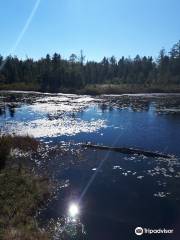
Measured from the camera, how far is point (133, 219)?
16.8m

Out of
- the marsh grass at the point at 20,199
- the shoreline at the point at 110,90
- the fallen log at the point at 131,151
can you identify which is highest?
the marsh grass at the point at 20,199

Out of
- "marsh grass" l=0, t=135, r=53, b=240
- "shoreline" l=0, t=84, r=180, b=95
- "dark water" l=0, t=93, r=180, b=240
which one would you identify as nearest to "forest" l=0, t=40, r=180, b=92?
"shoreline" l=0, t=84, r=180, b=95

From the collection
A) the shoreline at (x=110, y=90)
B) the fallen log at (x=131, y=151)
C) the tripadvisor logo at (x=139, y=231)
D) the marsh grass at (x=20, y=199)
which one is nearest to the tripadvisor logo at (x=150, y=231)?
the tripadvisor logo at (x=139, y=231)

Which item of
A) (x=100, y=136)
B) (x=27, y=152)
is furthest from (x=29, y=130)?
(x=27, y=152)

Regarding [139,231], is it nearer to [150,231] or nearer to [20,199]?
[150,231]

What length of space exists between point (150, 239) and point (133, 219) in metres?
1.93

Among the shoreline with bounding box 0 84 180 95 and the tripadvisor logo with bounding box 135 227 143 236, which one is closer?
the tripadvisor logo with bounding box 135 227 143 236

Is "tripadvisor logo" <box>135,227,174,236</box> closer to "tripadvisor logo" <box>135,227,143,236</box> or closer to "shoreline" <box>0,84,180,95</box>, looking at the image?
"tripadvisor logo" <box>135,227,143,236</box>

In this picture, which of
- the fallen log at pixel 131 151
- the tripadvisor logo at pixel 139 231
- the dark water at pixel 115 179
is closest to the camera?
the tripadvisor logo at pixel 139 231

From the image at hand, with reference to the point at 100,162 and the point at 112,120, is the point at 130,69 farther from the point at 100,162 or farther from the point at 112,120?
the point at 100,162

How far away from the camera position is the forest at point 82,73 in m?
130

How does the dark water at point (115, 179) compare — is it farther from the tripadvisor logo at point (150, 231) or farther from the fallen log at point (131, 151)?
the fallen log at point (131, 151)

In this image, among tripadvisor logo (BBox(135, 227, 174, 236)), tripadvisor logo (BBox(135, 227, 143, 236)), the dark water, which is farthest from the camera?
the dark water

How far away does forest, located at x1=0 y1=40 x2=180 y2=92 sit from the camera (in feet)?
425
